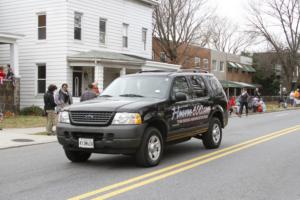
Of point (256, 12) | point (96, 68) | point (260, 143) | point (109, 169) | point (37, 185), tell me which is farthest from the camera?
point (256, 12)

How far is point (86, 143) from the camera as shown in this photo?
26.6 feet

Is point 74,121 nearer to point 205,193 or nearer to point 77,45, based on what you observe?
point 205,193

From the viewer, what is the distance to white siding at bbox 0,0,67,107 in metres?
24.5

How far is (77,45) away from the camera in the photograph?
2505cm

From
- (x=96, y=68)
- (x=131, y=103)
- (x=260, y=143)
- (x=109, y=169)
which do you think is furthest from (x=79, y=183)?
(x=96, y=68)

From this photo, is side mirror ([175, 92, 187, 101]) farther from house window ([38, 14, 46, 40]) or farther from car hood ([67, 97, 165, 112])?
house window ([38, 14, 46, 40])

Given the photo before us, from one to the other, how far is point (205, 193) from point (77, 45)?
1972 cm

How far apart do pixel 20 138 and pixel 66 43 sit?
1143 centimetres

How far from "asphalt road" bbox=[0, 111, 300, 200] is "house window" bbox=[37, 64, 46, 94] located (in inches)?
573

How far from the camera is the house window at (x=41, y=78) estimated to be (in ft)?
84.2

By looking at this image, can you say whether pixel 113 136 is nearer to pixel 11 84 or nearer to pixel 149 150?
pixel 149 150

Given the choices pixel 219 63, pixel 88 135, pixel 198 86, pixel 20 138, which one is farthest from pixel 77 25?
pixel 219 63

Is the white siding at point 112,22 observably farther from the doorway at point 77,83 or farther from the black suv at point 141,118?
the black suv at point 141,118

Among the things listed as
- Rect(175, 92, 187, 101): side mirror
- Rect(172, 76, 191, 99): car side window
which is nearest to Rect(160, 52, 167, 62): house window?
Rect(172, 76, 191, 99): car side window
